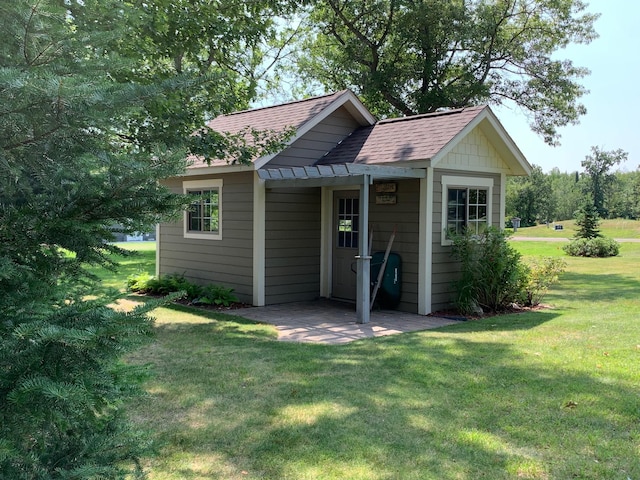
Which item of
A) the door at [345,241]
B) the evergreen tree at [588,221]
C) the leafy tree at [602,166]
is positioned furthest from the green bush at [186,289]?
the leafy tree at [602,166]

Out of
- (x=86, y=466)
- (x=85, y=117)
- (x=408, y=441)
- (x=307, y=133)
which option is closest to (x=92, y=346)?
(x=86, y=466)

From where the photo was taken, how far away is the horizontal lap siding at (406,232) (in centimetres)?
890

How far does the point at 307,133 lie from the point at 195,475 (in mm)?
7864

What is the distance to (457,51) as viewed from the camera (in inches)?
695

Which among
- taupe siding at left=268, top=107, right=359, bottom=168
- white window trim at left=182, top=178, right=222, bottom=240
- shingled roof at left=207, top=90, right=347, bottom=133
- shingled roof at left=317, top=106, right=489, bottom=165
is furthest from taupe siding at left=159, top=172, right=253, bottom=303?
shingled roof at left=317, top=106, right=489, bottom=165

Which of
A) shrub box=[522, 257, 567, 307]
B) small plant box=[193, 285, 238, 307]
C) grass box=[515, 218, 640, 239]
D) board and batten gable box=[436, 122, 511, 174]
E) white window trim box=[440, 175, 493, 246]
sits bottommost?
small plant box=[193, 285, 238, 307]

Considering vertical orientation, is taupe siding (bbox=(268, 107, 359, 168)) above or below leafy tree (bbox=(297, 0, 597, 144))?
below

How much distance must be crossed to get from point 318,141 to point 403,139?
182 centimetres

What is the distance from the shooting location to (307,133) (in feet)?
33.5

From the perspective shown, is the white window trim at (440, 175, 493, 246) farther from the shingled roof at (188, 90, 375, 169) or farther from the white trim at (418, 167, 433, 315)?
the shingled roof at (188, 90, 375, 169)

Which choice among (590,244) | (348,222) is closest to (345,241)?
(348,222)

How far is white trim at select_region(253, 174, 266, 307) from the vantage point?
378 inches

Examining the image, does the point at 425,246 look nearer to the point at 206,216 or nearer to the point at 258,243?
the point at 258,243

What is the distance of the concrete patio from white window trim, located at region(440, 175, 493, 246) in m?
1.49
